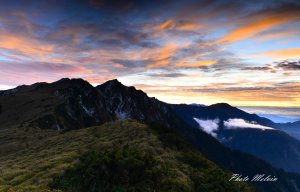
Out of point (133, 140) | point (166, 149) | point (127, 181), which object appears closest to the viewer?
point (127, 181)

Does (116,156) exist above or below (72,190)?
→ above

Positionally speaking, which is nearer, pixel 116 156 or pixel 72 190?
pixel 72 190

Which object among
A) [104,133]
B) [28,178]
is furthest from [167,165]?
[104,133]

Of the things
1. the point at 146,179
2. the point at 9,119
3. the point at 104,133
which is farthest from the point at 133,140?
the point at 9,119

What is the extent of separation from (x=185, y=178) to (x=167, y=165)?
131 inches

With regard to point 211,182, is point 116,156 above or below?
above

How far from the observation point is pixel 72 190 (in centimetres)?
3325

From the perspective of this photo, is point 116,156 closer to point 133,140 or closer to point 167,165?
point 167,165

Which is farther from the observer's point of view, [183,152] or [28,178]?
[183,152]

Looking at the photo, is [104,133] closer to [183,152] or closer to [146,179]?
[183,152]

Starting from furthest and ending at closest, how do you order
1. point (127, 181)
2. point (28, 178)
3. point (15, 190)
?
point (28, 178), point (127, 181), point (15, 190)

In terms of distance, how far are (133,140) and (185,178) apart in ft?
48.6

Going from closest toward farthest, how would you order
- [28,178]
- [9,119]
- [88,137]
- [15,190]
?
[15,190]
[28,178]
[88,137]
[9,119]

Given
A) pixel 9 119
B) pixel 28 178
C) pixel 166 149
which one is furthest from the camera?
pixel 9 119
